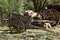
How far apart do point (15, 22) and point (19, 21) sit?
0.18 m

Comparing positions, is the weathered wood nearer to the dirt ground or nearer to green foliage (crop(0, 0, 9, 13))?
the dirt ground

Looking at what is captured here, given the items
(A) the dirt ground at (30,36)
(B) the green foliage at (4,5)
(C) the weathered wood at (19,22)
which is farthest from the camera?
(B) the green foliage at (4,5)

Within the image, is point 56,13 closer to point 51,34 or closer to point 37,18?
point 37,18

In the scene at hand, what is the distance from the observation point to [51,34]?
9.81 m

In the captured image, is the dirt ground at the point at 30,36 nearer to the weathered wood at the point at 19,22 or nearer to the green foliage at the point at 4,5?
the weathered wood at the point at 19,22

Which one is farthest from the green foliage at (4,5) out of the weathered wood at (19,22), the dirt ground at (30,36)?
the dirt ground at (30,36)

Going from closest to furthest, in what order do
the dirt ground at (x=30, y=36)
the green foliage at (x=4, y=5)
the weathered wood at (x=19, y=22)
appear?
the dirt ground at (x=30, y=36) → the weathered wood at (x=19, y=22) → the green foliage at (x=4, y=5)

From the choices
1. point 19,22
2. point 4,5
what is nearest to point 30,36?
point 19,22

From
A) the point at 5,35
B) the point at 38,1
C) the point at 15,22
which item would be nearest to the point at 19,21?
the point at 15,22

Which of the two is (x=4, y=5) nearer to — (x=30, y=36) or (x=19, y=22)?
(x=19, y=22)

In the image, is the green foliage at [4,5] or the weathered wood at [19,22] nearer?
the weathered wood at [19,22]

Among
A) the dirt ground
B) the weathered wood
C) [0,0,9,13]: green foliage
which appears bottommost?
the dirt ground

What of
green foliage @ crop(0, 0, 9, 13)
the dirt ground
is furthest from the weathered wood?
green foliage @ crop(0, 0, 9, 13)

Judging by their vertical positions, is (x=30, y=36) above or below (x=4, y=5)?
below
